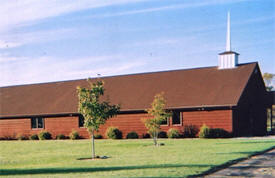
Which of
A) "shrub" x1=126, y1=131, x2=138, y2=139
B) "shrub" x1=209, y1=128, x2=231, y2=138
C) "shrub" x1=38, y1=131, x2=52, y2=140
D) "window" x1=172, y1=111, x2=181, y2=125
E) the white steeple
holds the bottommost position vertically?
"shrub" x1=38, y1=131, x2=52, y2=140

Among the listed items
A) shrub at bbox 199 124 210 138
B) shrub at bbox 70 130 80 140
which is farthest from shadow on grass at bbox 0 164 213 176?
shrub at bbox 70 130 80 140

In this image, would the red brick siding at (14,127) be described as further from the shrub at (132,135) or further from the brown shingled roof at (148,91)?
the shrub at (132,135)

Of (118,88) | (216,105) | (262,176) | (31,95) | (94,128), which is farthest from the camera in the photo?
(31,95)

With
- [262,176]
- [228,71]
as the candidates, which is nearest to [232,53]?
[228,71]

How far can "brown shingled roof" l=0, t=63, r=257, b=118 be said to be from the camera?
31.4m

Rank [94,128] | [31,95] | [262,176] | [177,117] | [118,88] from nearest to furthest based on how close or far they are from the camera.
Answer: [262,176]
[94,128]
[177,117]
[118,88]
[31,95]

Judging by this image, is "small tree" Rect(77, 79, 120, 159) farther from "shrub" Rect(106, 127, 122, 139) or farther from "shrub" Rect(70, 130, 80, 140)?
"shrub" Rect(70, 130, 80, 140)

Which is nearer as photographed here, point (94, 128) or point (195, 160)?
point (195, 160)

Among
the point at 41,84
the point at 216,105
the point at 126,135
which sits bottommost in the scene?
the point at 126,135

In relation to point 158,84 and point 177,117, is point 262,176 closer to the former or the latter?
point 177,117

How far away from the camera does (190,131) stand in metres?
30.9

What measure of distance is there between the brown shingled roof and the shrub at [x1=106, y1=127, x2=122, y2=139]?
2177 millimetres

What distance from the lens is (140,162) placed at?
48.8 ft

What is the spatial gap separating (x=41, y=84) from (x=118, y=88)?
1256 cm
